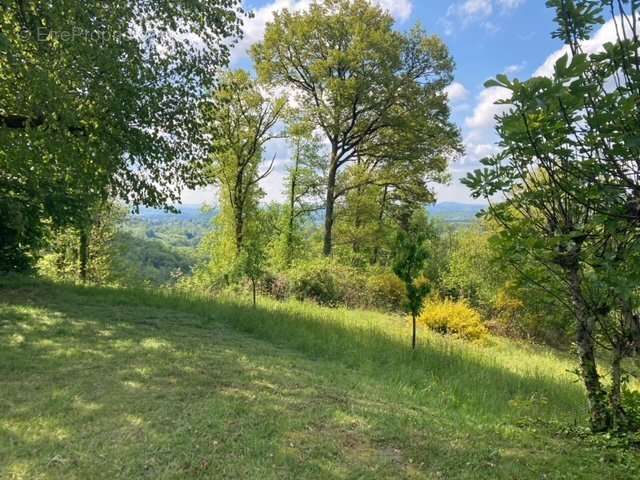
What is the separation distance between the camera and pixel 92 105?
7180mm

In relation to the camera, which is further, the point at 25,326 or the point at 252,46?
the point at 252,46

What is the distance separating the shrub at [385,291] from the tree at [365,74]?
5.30m

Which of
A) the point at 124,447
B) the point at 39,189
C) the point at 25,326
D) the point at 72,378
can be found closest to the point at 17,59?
the point at 39,189

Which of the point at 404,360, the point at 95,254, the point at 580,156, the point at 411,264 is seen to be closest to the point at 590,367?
the point at 580,156

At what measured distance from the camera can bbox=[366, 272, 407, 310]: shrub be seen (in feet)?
51.4

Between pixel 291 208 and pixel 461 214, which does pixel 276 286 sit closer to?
pixel 291 208

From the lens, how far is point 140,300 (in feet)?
28.3

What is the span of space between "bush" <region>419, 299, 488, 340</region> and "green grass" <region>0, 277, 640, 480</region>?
5.03 meters

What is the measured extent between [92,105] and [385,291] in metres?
12.7

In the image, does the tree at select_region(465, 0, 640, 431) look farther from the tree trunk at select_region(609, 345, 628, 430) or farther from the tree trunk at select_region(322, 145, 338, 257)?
the tree trunk at select_region(322, 145, 338, 257)

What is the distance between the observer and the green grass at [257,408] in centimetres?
281

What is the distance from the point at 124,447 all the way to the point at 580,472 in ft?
10.6

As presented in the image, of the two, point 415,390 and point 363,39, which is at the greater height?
point 363,39

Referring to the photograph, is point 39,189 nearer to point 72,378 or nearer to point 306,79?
point 72,378
